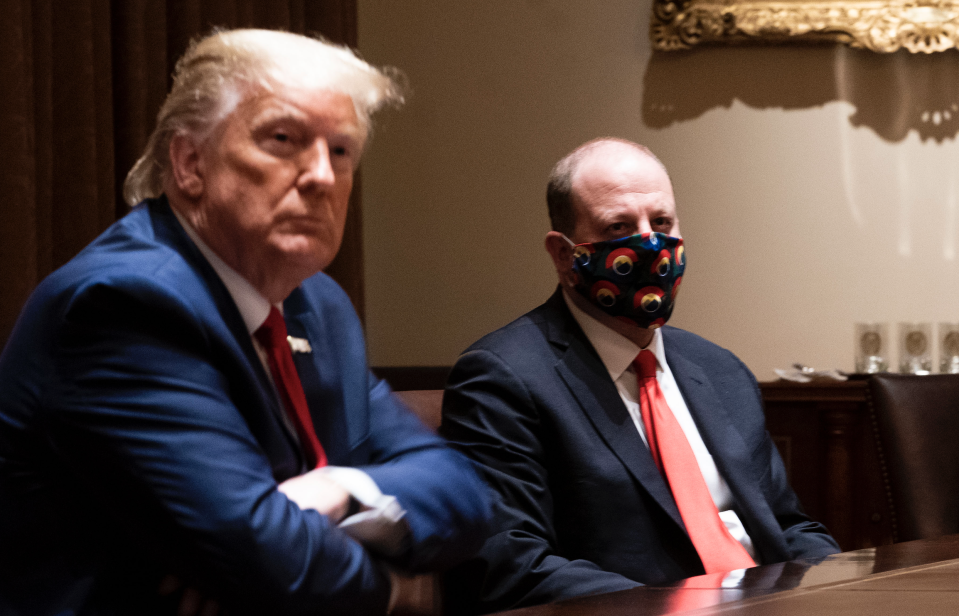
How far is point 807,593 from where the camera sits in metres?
1.05

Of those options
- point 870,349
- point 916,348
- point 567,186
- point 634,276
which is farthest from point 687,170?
point 634,276

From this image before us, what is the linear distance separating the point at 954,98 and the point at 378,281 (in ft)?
7.76

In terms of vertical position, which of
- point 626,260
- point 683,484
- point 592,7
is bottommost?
point 683,484

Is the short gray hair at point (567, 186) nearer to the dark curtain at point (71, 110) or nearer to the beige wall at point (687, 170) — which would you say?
the dark curtain at point (71, 110)

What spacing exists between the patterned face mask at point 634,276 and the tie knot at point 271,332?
2.94ft

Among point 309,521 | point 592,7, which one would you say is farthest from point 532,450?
point 592,7

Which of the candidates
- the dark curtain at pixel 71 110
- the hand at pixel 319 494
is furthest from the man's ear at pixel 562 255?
the dark curtain at pixel 71 110

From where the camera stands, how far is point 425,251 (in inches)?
163

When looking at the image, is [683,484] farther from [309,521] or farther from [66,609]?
[66,609]

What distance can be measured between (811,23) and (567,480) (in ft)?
8.45

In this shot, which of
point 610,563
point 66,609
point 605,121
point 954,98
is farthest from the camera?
point 605,121

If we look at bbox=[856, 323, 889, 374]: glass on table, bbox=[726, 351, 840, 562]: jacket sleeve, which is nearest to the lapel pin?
bbox=[726, 351, 840, 562]: jacket sleeve

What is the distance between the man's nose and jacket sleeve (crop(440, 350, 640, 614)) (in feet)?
2.44

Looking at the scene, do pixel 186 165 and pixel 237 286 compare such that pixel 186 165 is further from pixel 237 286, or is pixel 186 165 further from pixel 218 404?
pixel 218 404
